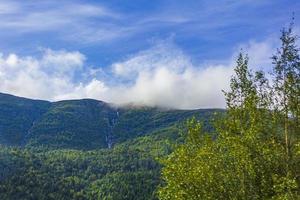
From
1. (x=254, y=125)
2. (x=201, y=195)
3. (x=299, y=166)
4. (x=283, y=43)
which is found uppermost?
(x=283, y=43)

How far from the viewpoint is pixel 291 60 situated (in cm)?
4550

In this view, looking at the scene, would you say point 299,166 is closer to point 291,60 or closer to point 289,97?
point 289,97

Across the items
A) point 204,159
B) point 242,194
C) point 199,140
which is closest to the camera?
point 242,194

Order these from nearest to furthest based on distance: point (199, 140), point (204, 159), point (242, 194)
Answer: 1. point (242, 194)
2. point (204, 159)
3. point (199, 140)

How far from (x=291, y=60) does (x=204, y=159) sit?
38.9 ft

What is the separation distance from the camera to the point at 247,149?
4156 cm

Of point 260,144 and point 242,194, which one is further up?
point 260,144

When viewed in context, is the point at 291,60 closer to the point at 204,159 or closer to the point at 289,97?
the point at 289,97

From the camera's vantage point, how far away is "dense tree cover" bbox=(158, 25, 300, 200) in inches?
1618

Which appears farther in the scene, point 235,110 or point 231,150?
point 235,110

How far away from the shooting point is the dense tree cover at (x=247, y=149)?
41094 millimetres

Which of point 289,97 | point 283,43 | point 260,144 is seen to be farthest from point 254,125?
point 283,43

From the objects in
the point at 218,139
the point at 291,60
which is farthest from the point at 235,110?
the point at 291,60

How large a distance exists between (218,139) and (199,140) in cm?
202
